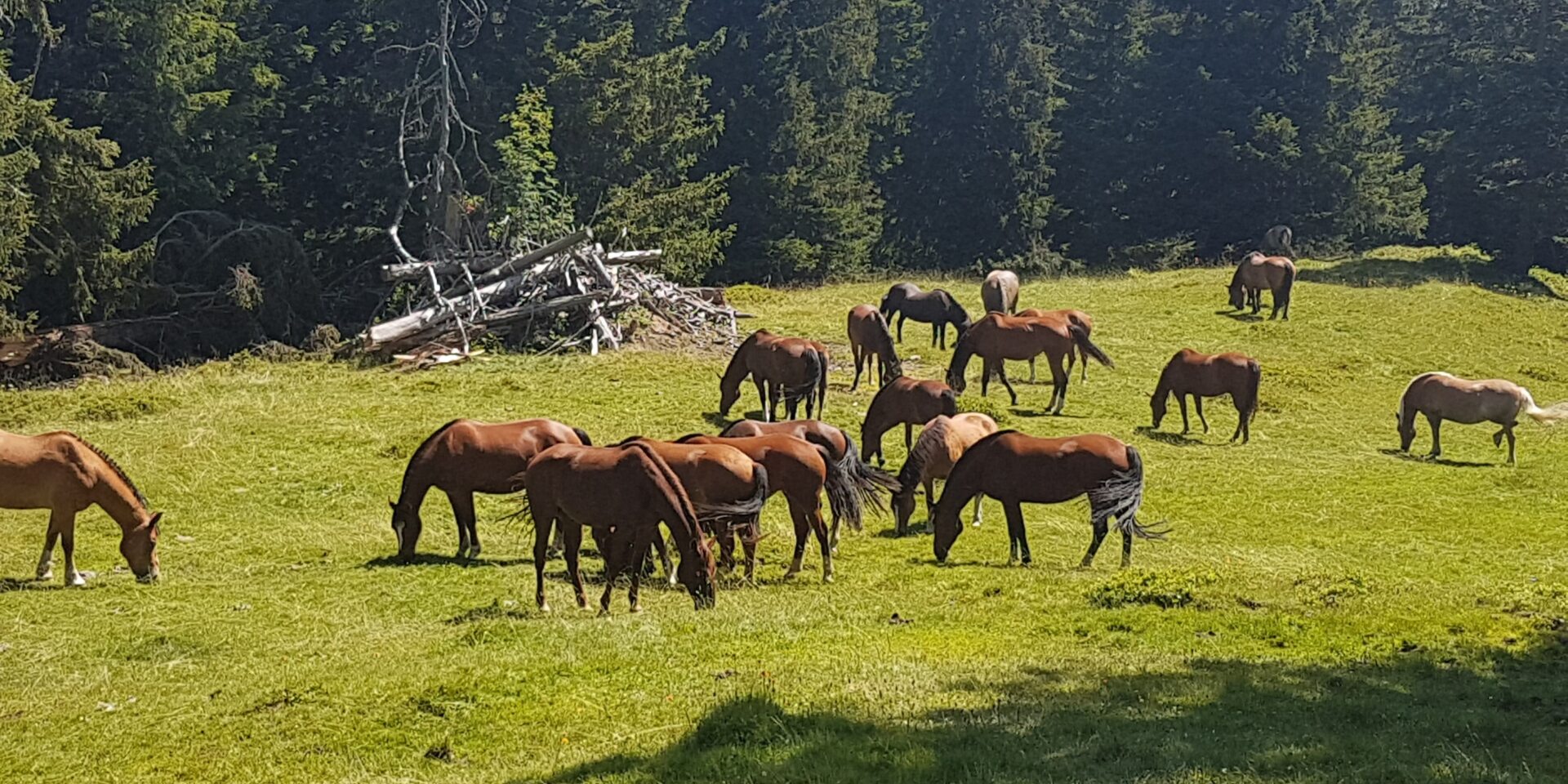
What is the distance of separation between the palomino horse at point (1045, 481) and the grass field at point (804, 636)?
0.41 m

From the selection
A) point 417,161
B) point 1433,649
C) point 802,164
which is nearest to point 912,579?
point 1433,649

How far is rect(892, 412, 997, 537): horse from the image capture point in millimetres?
16016

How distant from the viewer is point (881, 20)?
58000 millimetres

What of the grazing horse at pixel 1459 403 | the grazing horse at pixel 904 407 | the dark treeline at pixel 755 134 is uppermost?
the dark treeline at pixel 755 134

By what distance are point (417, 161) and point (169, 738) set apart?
32.8 meters

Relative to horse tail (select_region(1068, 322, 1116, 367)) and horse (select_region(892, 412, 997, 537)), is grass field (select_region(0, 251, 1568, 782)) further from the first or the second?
horse tail (select_region(1068, 322, 1116, 367))

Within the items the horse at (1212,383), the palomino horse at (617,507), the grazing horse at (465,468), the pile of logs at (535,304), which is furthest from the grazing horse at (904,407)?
Answer: the pile of logs at (535,304)

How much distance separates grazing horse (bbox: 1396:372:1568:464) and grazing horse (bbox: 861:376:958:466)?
8356mm

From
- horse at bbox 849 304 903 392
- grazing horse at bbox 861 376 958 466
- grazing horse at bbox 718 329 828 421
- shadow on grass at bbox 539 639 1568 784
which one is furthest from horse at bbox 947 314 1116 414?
shadow on grass at bbox 539 639 1568 784

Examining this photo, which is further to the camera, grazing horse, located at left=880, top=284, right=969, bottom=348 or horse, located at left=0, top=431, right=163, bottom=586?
grazing horse, located at left=880, top=284, right=969, bottom=348

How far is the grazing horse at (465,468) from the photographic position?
46.6 ft

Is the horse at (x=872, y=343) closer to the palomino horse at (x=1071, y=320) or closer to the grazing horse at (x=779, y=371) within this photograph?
the palomino horse at (x=1071, y=320)

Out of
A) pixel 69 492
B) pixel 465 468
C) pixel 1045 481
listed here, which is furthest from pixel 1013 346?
pixel 69 492

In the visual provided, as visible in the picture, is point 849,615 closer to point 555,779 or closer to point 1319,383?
point 555,779
